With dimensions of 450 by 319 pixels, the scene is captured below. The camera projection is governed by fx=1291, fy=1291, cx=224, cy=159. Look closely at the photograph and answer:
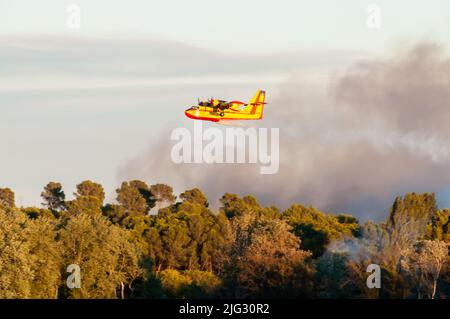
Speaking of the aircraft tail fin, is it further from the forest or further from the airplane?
the forest

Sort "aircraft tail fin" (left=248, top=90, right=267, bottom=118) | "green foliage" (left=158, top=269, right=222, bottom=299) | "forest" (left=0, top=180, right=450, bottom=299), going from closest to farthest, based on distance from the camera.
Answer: "forest" (left=0, top=180, right=450, bottom=299) < "green foliage" (left=158, top=269, right=222, bottom=299) < "aircraft tail fin" (left=248, top=90, right=267, bottom=118)

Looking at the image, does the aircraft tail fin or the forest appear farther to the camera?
the aircraft tail fin

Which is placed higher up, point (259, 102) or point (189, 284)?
point (259, 102)

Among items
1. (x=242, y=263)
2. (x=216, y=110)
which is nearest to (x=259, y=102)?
(x=216, y=110)

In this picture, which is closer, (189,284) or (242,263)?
(242,263)

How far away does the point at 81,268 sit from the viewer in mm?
123625

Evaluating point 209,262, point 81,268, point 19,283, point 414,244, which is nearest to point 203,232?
point 209,262

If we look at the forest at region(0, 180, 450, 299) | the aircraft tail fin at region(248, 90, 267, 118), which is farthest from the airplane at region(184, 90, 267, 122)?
the forest at region(0, 180, 450, 299)

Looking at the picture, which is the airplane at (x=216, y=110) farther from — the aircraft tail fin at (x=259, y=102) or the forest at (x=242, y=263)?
the forest at (x=242, y=263)

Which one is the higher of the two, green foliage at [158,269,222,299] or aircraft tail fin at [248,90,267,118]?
aircraft tail fin at [248,90,267,118]

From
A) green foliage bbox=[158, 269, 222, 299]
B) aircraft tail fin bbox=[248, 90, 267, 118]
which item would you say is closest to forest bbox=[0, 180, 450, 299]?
green foliage bbox=[158, 269, 222, 299]

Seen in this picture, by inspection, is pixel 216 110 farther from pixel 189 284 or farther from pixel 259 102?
pixel 189 284

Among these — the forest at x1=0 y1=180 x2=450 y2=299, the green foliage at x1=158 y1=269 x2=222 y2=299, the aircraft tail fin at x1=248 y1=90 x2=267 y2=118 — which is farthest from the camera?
the aircraft tail fin at x1=248 y1=90 x2=267 y2=118
